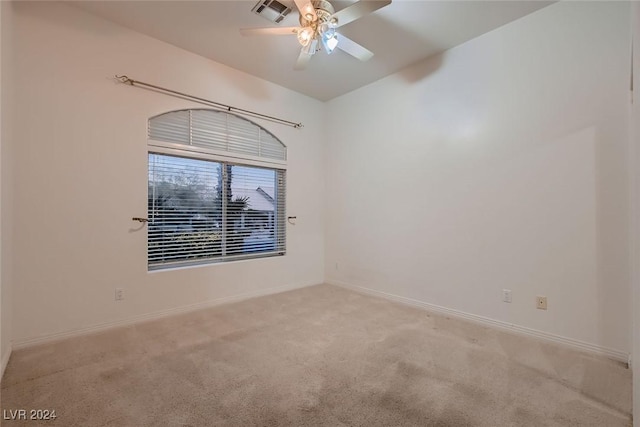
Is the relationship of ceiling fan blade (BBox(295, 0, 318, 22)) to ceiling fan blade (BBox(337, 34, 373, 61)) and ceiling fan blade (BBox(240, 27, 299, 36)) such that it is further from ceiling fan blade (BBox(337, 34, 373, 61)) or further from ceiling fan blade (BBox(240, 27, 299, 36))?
ceiling fan blade (BBox(337, 34, 373, 61))

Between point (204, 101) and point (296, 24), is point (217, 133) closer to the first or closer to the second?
point (204, 101)

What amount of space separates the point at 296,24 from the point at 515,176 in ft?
8.21

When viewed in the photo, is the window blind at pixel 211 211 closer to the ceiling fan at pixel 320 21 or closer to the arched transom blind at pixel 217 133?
the arched transom blind at pixel 217 133

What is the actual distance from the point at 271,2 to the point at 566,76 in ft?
8.31

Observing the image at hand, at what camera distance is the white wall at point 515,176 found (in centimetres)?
210

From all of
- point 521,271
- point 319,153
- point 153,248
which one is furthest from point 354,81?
point 153,248

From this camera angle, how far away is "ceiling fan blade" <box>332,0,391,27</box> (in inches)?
73.7

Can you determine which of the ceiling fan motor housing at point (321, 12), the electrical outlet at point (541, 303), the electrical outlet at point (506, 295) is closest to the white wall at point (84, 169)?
the ceiling fan motor housing at point (321, 12)

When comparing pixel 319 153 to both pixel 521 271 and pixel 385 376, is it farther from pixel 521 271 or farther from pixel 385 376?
pixel 385 376

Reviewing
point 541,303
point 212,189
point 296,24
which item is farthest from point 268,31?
point 541,303

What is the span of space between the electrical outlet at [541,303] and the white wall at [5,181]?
402 cm

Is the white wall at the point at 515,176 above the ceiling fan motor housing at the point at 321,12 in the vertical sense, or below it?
below

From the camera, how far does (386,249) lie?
3527mm

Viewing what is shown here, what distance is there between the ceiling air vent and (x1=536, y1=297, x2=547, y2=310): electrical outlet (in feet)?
10.9
